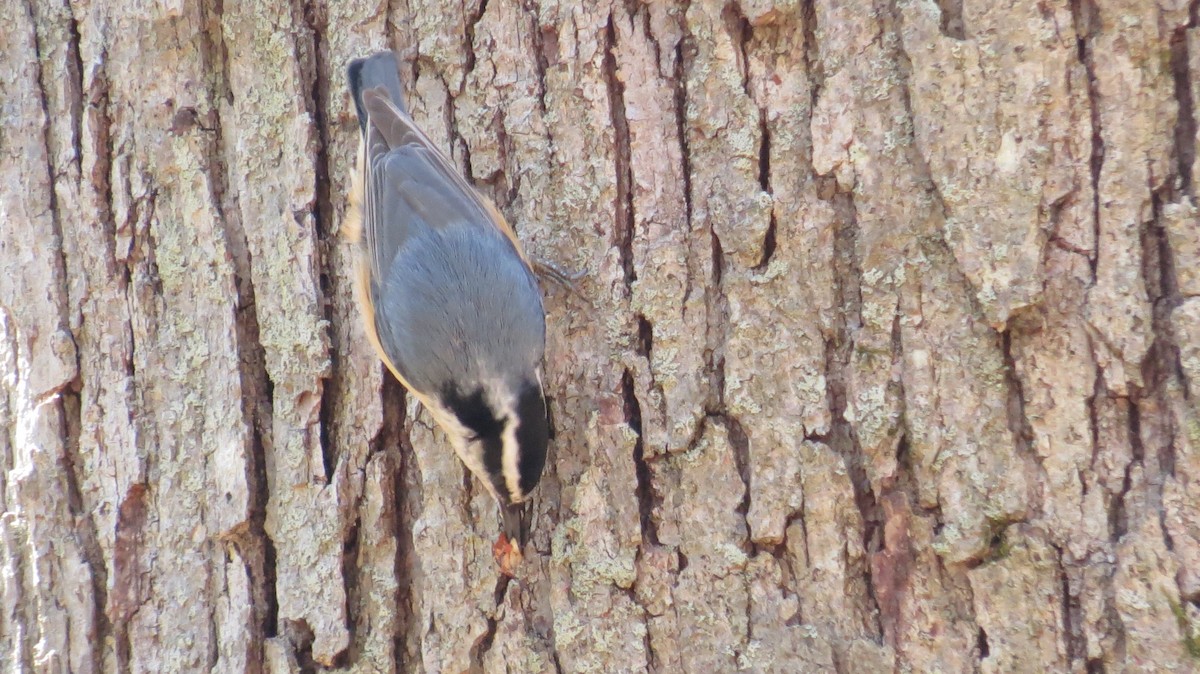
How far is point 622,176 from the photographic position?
213 cm

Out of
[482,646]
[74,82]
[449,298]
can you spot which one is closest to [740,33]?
[449,298]

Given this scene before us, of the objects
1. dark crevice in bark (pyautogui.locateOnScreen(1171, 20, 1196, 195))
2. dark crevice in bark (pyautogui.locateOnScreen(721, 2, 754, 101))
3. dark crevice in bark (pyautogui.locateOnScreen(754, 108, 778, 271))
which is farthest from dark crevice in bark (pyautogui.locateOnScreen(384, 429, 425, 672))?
dark crevice in bark (pyautogui.locateOnScreen(1171, 20, 1196, 195))

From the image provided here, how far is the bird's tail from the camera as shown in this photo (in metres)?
2.28

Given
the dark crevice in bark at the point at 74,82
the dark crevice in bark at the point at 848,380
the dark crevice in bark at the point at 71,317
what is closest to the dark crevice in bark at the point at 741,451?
the dark crevice in bark at the point at 848,380

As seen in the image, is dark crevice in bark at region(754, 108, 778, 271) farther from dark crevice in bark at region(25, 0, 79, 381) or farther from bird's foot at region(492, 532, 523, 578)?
dark crevice in bark at region(25, 0, 79, 381)

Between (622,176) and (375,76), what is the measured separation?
643mm

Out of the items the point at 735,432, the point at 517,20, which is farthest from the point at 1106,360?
the point at 517,20

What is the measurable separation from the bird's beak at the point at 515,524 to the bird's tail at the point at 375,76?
93 cm

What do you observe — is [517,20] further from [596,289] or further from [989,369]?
[989,369]

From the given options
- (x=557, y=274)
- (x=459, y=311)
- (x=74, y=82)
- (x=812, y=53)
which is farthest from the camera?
(x=459, y=311)

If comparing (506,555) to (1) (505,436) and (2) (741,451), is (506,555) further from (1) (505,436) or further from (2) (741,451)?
(2) (741,451)

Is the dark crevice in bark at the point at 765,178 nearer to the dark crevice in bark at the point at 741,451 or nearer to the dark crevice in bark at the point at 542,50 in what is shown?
the dark crevice in bark at the point at 741,451

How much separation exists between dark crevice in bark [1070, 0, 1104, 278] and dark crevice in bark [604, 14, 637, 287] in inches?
33.9

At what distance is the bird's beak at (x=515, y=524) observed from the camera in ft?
6.78
